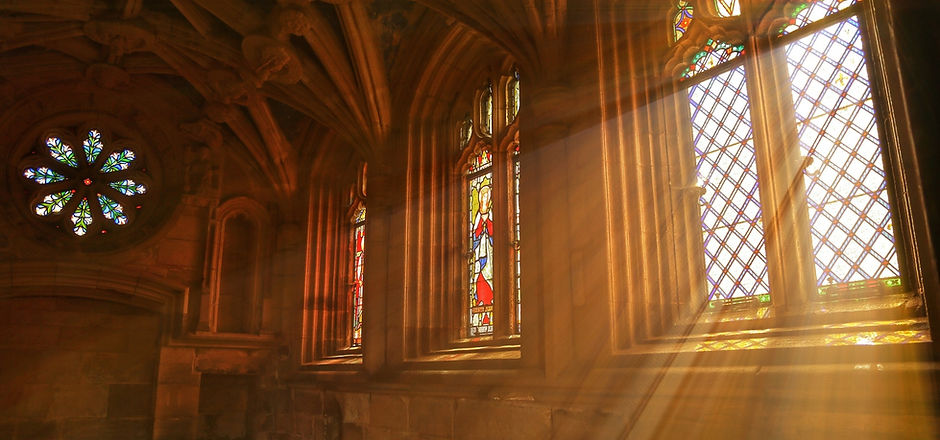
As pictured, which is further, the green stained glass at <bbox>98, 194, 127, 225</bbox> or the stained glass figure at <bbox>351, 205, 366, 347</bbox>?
the stained glass figure at <bbox>351, 205, 366, 347</bbox>

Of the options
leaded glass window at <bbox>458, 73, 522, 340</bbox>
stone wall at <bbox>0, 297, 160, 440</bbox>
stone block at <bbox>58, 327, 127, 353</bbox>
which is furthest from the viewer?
stone block at <bbox>58, 327, 127, 353</bbox>

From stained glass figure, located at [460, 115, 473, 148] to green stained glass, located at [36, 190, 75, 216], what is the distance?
5.00 m

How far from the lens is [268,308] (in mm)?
10211

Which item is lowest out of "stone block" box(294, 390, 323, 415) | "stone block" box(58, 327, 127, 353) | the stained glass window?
"stone block" box(294, 390, 323, 415)

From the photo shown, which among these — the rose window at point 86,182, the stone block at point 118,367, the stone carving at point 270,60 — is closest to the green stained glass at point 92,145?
Answer: the rose window at point 86,182

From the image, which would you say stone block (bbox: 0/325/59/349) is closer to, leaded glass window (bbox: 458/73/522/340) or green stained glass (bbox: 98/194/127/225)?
green stained glass (bbox: 98/194/127/225)

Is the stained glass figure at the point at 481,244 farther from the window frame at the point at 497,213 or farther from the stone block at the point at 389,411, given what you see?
the stone block at the point at 389,411

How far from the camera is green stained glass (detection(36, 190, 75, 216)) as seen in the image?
9141mm

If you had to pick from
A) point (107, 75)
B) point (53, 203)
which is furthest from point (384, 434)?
point (107, 75)

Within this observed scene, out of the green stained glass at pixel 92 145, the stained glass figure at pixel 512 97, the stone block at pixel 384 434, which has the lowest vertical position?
the stone block at pixel 384 434

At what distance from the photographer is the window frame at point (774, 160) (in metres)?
4.05

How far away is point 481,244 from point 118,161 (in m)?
5.16

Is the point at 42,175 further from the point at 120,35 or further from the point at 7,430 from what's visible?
the point at 7,430

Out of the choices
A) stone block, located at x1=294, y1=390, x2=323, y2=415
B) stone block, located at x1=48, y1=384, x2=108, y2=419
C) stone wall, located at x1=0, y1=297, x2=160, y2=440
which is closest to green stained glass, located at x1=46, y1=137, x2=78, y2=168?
stone wall, located at x1=0, y1=297, x2=160, y2=440
